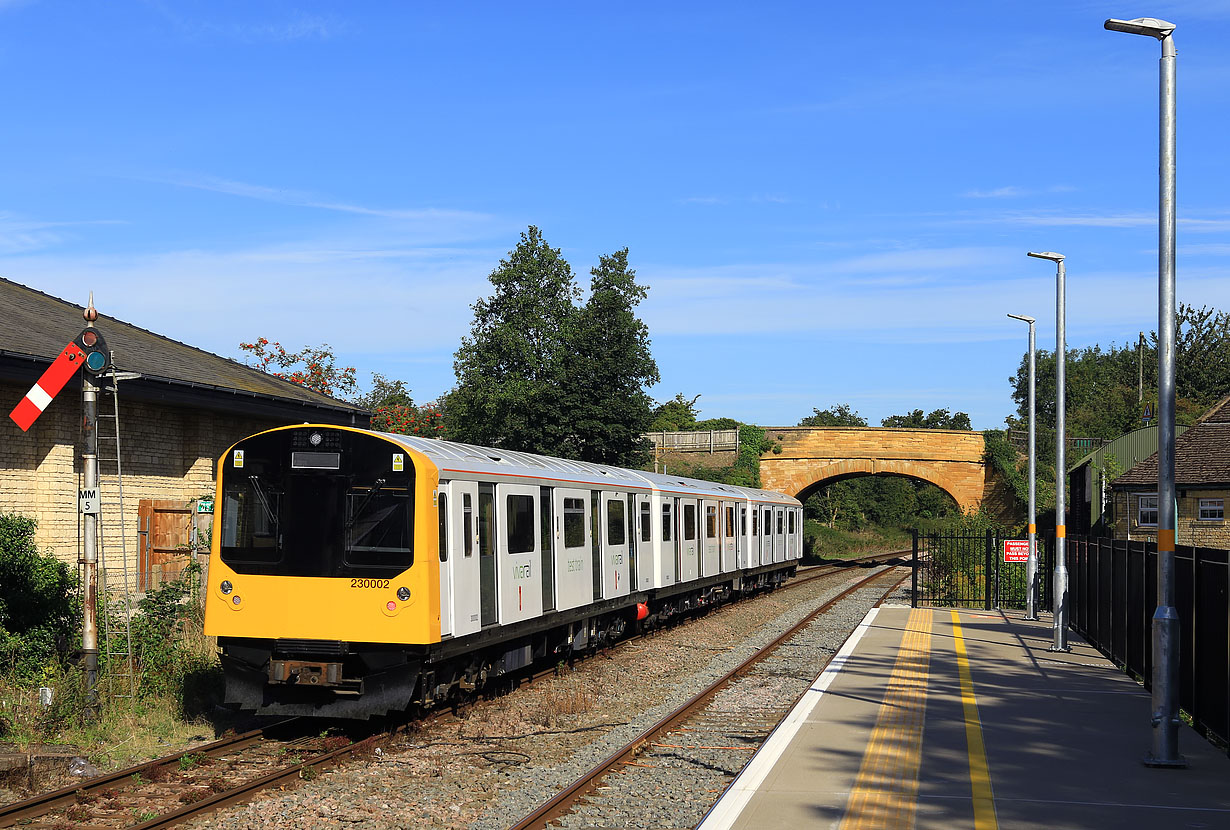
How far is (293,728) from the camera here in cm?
1165

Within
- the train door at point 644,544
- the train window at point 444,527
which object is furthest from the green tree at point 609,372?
the train window at point 444,527

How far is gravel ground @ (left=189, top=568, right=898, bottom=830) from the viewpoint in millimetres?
8273

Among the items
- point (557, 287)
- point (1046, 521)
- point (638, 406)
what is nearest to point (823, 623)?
point (638, 406)

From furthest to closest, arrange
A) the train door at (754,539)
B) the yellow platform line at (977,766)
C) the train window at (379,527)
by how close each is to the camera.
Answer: the train door at (754,539) → the train window at (379,527) → the yellow platform line at (977,766)

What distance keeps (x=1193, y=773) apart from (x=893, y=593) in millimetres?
25828

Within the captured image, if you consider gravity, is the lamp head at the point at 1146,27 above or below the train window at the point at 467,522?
above

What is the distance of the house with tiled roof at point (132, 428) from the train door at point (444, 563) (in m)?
3.87

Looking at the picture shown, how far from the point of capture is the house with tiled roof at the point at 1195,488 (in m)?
33.5

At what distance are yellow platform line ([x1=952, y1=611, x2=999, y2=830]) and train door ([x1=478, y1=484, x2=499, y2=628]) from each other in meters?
5.06

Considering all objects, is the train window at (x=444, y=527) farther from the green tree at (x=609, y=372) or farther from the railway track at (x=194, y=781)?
the green tree at (x=609, y=372)

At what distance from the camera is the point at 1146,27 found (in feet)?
32.2

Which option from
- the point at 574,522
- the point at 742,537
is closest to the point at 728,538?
the point at 742,537

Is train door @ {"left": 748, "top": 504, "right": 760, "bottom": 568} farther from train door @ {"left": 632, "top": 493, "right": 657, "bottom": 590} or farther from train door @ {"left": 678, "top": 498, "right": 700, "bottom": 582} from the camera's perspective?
train door @ {"left": 632, "top": 493, "right": 657, "bottom": 590}

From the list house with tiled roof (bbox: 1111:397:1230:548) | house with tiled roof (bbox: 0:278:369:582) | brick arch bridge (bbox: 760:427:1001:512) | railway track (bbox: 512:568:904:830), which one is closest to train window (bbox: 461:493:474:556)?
railway track (bbox: 512:568:904:830)
